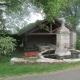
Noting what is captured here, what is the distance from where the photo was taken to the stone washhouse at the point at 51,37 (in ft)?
47.5

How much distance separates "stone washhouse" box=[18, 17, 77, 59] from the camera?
1448 cm

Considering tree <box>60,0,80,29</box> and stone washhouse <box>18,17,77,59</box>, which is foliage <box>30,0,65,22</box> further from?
tree <box>60,0,80,29</box>

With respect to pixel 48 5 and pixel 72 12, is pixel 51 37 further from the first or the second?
pixel 48 5

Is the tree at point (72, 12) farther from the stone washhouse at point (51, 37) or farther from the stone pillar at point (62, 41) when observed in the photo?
the stone pillar at point (62, 41)

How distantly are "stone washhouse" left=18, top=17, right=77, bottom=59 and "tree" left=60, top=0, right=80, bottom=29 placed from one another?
29.8 feet

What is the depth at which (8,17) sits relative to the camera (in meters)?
18.2

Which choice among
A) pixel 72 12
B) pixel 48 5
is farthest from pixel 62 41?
pixel 72 12

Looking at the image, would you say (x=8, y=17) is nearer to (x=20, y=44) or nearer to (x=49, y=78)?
(x=20, y=44)

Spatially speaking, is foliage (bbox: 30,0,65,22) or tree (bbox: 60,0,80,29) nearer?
foliage (bbox: 30,0,65,22)

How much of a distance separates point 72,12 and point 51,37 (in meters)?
11.7

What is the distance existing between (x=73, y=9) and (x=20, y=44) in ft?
48.9

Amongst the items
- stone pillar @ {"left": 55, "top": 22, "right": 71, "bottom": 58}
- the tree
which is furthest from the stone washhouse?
the tree

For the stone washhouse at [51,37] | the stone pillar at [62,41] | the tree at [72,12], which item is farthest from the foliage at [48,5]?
the tree at [72,12]

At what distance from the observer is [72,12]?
113 ft
